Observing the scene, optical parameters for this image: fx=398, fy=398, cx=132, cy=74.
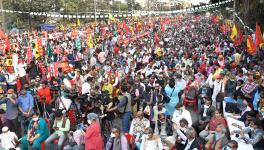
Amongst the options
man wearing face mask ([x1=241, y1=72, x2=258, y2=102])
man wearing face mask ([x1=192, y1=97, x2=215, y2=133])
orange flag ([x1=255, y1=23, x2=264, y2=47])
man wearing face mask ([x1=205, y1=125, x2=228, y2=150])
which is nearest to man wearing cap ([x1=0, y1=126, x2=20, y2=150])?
man wearing face mask ([x1=192, y1=97, x2=215, y2=133])

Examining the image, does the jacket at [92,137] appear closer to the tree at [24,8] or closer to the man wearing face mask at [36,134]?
the man wearing face mask at [36,134]

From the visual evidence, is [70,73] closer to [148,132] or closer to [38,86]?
[38,86]

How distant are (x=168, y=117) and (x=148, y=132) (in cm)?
202

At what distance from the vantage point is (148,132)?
24.3 ft

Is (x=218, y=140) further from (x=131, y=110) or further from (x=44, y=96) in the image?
(x=44, y=96)

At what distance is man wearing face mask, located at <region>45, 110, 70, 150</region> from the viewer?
28.3 ft

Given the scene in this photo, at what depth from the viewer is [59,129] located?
28.6ft

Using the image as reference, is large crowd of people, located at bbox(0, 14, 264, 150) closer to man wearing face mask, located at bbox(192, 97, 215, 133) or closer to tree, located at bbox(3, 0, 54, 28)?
man wearing face mask, located at bbox(192, 97, 215, 133)

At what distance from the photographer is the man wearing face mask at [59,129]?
Result: 28.3ft

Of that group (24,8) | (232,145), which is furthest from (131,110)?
(24,8)

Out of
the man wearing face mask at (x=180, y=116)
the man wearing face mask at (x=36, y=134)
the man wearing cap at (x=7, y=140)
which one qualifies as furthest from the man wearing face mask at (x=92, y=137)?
the man wearing cap at (x=7, y=140)

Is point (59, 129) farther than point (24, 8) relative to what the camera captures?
No

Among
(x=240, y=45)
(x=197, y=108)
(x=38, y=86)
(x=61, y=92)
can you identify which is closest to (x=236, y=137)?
(x=197, y=108)

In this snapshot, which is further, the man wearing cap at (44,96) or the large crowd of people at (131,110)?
the man wearing cap at (44,96)
